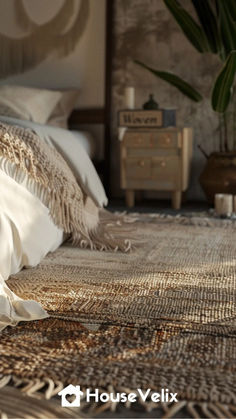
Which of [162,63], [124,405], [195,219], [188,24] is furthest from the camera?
[162,63]

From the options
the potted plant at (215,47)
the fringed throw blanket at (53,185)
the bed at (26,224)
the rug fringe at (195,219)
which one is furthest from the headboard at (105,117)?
the fringed throw blanket at (53,185)

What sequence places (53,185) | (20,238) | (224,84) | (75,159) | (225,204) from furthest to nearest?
1. (224,84)
2. (225,204)
3. (75,159)
4. (53,185)
5. (20,238)

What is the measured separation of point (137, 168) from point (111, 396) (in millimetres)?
2217

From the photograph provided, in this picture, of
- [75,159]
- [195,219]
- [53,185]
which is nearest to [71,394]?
[53,185]

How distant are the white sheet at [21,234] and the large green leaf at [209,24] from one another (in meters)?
1.85

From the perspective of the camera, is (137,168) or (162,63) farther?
(162,63)

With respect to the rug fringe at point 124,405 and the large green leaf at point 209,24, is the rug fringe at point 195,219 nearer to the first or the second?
the large green leaf at point 209,24

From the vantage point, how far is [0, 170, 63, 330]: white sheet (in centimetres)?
88

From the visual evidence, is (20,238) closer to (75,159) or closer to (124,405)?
(124,405)

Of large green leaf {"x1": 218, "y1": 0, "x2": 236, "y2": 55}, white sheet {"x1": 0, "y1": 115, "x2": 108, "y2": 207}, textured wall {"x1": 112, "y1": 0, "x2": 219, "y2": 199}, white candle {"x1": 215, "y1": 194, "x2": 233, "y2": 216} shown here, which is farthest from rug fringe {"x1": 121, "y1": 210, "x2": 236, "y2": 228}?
large green leaf {"x1": 218, "y1": 0, "x2": 236, "y2": 55}

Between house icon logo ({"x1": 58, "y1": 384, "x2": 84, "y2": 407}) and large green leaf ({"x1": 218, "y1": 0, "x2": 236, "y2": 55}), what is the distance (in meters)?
2.43

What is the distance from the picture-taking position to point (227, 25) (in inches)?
102

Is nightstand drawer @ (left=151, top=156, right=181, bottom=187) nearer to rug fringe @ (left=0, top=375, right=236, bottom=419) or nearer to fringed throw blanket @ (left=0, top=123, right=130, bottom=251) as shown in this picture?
fringed throw blanket @ (left=0, top=123, right=130, bottom=251)

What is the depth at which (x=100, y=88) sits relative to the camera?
3.20 meters
